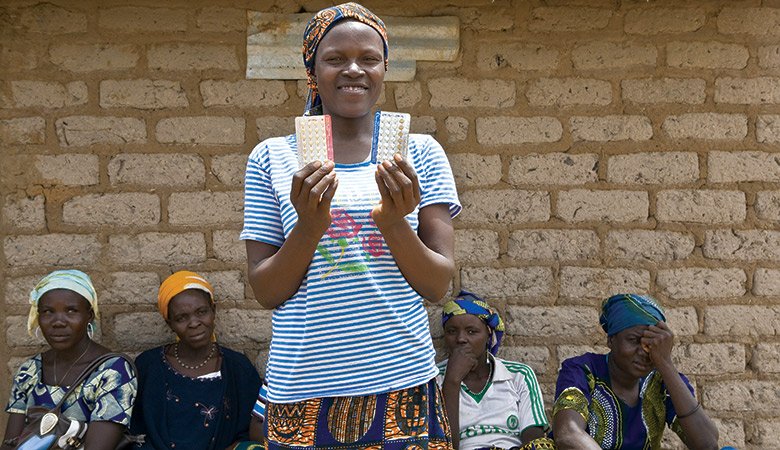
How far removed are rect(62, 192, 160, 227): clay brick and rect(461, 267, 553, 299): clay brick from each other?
1742mm

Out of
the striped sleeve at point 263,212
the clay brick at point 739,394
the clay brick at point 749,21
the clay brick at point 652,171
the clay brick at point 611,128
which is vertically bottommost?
the clay brick at point 739,394

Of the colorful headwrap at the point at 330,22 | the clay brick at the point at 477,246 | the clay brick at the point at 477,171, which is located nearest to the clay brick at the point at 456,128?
the clay brick at the point at 477,171

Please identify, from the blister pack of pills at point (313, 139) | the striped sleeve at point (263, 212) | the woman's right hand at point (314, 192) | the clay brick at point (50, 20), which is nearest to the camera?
the woman's right hand at point (314, 192)

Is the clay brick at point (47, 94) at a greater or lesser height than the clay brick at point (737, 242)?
greater

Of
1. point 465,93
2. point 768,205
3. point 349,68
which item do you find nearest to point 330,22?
point 349,68

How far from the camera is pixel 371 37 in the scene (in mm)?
2119

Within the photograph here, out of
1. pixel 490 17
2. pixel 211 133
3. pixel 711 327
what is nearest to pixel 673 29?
pixel 490 17

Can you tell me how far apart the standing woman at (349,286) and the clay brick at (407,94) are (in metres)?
2.72

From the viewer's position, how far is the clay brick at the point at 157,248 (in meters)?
4.77

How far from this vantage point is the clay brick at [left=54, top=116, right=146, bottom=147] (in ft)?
15.6

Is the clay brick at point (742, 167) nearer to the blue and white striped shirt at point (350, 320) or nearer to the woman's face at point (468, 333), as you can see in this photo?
the woman's face at point (468, 333)

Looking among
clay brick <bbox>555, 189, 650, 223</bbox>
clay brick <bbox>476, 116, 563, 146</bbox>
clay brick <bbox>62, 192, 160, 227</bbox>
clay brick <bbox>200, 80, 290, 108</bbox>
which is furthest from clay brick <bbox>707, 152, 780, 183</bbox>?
clay brick <bbox>62, 192, 160, 227</bbox>

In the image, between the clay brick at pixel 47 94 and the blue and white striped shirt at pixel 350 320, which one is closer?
the blue and white striped shirt at pixel 350 320

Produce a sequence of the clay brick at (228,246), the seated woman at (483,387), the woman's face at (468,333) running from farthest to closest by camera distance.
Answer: the clay brick at (228,246) → the woman's face at (468,333) → the seated woman at (483,387)
